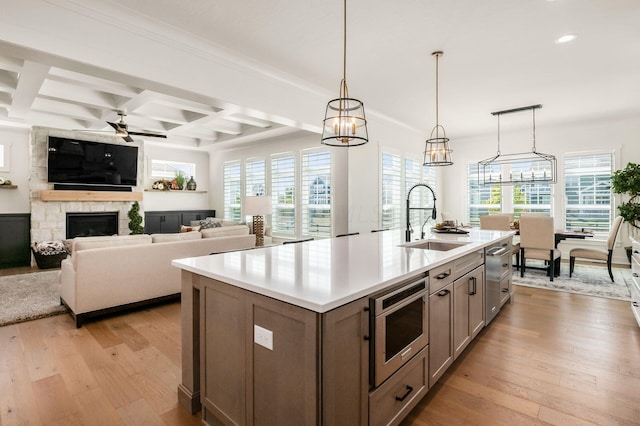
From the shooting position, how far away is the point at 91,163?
6.77 m

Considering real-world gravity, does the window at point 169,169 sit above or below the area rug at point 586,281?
Answer: above

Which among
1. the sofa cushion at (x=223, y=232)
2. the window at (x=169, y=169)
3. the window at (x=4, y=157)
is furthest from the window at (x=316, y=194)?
the window at (x=4, y=157)

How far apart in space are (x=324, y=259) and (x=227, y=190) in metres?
7.03

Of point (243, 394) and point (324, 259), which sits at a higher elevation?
point (324, 259)

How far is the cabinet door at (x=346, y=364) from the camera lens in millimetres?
1275

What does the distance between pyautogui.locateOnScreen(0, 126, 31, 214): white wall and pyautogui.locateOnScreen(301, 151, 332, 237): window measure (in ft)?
17.8

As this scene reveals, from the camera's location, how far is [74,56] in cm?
252

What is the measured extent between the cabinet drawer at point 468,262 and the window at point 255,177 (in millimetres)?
5489

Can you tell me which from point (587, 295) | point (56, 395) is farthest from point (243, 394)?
point (587, 295)

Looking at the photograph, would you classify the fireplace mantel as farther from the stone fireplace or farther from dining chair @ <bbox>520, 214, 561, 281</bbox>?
dining chair @ <bbox>520, 214, 561, 281</bbox>

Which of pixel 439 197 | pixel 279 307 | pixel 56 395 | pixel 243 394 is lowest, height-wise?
pixel 56 395

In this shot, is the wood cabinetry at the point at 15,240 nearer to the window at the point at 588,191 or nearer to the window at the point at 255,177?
the window at the point at 255,177

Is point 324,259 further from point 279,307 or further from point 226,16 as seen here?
point 226,16

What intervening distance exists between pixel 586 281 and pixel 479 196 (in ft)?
10.6
